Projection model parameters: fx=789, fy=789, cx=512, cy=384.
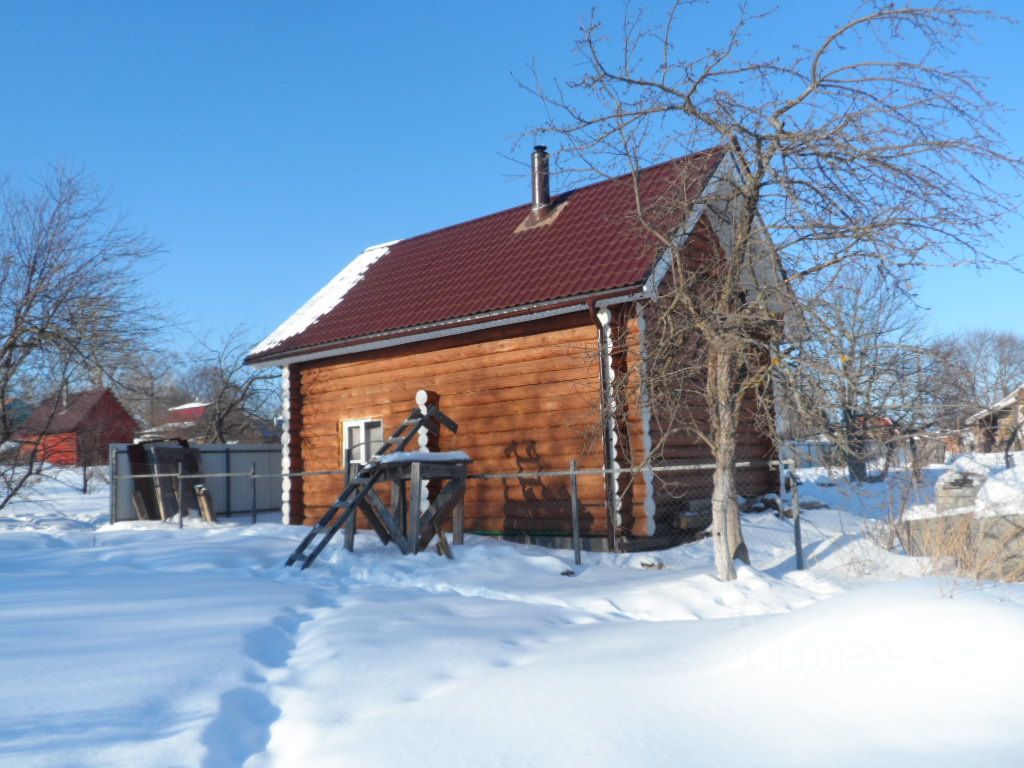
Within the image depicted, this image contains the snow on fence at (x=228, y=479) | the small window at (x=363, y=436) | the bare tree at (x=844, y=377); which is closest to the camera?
the bare tree at (x=844, y=377)

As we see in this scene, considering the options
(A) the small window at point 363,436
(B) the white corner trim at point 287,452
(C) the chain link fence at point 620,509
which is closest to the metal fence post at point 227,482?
(B) the white corner trim at point 287,452

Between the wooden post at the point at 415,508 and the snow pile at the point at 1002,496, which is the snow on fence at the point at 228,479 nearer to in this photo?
the wooden post at the point at 415,508

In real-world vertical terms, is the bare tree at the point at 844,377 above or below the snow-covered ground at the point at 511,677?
above

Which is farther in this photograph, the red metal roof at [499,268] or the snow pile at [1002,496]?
the red metal roof at [499,268]

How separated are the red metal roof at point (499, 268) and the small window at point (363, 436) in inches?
55.8

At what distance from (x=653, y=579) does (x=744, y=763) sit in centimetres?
514

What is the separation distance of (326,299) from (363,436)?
11.8 feet

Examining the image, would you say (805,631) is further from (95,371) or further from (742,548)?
(95,371)

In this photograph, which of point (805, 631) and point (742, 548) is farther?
point (742, 548)

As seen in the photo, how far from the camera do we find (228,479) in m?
18.7

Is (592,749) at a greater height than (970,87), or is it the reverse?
(970,87)

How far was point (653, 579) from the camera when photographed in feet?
26.2

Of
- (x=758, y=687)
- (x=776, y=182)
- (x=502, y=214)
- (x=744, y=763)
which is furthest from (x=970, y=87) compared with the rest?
(x=502, y=214)

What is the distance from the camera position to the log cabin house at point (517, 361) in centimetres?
1073
